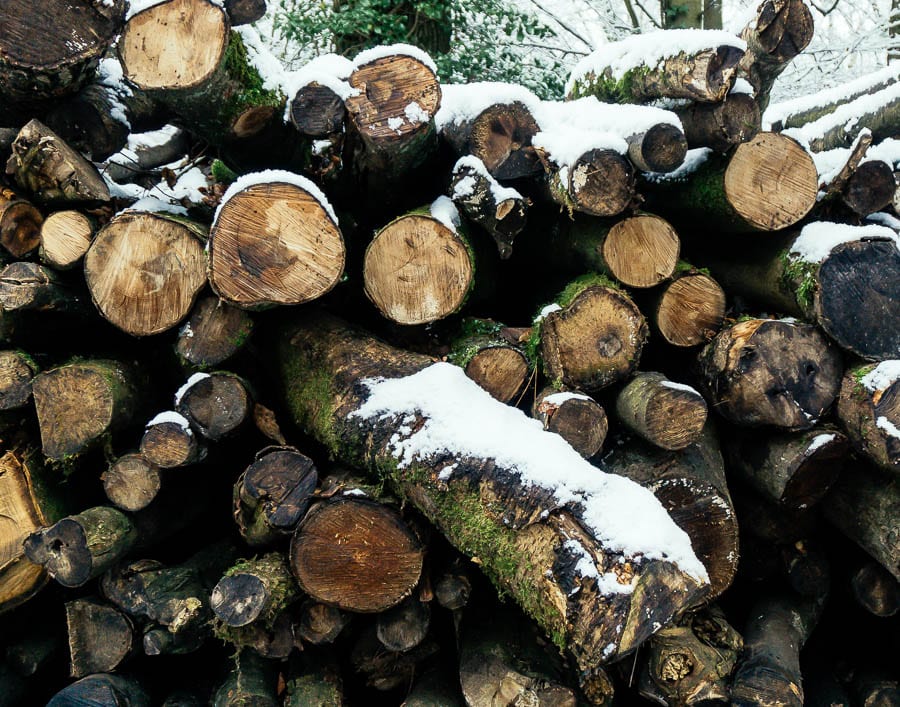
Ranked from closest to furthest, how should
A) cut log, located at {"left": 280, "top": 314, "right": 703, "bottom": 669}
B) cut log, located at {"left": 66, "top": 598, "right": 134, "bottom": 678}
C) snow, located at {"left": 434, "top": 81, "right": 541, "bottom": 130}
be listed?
cut log, located at {"left": 280, "top": 314, "right": 703, "bottom": 669}
cut log, located at {"left": 66, "top": 598, "right": 134, "bottom": 678}
snow, located at {"left": 434, "top": 81, "right": 541, "bottom": 130}

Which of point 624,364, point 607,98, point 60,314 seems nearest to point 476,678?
point 624,364

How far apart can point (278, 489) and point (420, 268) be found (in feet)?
3.20

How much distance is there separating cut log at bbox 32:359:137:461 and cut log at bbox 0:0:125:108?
110cm

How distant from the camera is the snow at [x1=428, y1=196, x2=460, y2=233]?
2629 mm

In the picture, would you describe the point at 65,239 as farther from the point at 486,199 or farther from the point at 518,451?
the point at 518,451

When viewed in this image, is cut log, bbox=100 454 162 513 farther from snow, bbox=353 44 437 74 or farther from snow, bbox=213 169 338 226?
snow, bbox=353 44 437 74

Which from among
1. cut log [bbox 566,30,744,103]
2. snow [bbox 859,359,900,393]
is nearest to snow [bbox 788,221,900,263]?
snow [bbox 859,359,900,393]

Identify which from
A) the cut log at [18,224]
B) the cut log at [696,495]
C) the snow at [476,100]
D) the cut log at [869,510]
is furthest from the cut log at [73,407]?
the cut log at [869,510]

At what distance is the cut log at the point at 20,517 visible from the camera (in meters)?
2.56

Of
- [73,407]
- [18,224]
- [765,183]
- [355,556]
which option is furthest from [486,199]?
[18,224]

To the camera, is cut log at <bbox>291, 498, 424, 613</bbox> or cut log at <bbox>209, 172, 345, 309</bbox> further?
cut log at <bbox>209, 172, 345, 309</bbox>

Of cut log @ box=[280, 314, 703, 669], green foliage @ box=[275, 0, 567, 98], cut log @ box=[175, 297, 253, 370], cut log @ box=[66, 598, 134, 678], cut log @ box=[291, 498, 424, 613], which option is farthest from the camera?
green foliage @ box=[275, 0, 567, 98]

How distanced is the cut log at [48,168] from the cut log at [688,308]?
2.29 meters

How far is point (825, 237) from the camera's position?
102 inches
